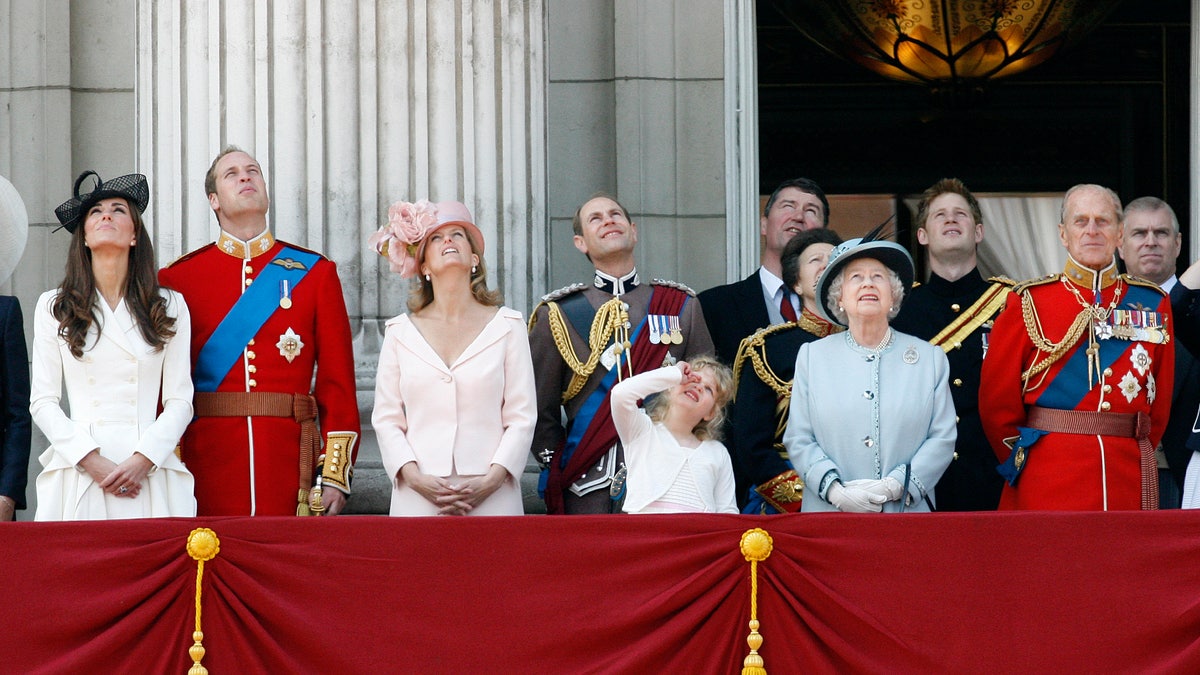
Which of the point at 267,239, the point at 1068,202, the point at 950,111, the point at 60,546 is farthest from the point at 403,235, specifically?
the point at 950,111

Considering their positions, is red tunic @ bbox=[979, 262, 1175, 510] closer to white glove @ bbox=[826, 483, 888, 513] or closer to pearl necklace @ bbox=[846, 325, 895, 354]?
pearl necklace @ bbox=[846, 325, 895, 354]

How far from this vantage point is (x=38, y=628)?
5555 mm

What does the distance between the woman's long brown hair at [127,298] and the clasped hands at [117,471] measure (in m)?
0.33

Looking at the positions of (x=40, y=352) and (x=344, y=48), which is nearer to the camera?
(x=40, y=352)

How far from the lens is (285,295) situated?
21.8 ft

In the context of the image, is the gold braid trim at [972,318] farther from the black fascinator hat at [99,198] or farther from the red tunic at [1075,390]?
the black fascinator hat at [99,198]

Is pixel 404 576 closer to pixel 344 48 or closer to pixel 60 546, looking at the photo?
pixel 60 546

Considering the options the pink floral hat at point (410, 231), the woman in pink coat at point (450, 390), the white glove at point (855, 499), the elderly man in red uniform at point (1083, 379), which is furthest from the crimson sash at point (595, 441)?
the elderly man in red uniform at point (1083, 379)

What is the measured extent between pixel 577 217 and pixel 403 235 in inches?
31.0

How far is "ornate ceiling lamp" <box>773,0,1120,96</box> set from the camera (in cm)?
1029

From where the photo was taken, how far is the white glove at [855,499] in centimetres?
615

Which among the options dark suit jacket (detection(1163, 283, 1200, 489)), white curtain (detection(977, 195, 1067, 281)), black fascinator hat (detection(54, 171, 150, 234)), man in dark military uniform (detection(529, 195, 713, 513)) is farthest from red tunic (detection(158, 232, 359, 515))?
white curtain (detection(977, 195, 1067, 281))

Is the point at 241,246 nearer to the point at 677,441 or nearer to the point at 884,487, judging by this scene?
the point at 677,441

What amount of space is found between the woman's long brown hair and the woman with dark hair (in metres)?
1.83
